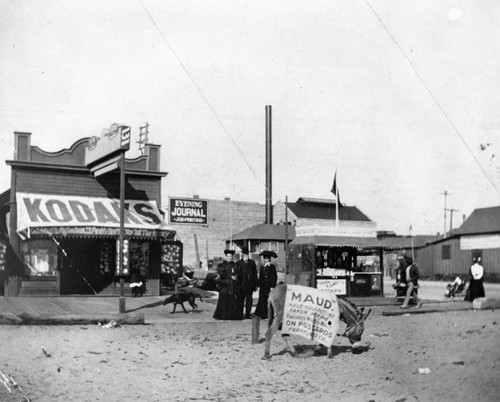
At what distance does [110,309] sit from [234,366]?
903 centimetres

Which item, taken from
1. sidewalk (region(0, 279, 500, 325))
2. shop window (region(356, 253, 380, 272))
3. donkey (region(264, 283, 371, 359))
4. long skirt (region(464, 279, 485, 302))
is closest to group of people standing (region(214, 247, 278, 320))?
sidewalk (region(0, 279, 500, 325))

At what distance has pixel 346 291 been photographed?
22328 mm

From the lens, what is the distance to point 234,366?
9352 mm

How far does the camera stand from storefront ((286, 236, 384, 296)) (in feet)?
72.2

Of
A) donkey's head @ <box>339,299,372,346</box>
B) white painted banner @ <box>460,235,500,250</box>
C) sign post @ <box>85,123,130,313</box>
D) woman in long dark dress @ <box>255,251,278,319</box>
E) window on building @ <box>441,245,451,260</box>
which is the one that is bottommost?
donkey's head @ <box>339,299,372,346</box>

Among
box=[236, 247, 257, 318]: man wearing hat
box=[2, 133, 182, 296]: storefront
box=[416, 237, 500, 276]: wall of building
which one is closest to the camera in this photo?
box=[236, 247, 257, 318]: man wearing hat

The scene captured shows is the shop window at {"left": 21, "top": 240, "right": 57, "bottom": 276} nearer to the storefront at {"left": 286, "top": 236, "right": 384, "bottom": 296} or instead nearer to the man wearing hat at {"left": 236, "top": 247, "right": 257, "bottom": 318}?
the storefront at {"left": 286, "top": 236, "right": 384, "bottom": 296}

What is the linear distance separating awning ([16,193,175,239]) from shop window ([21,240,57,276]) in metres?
0.78

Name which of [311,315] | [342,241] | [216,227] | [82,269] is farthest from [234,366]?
[216,227]

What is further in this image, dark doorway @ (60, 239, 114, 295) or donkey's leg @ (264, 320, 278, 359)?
dark doorway @ (60, 239, 114, 295)

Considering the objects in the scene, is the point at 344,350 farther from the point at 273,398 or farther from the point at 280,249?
the point at 280,249

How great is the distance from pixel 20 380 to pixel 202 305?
469 inches

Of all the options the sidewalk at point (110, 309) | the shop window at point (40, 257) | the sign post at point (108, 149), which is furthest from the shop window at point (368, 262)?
the shop window at point (40, 257)

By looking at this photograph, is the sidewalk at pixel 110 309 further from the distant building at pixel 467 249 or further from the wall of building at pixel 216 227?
the wall of building at pixel 216 227
